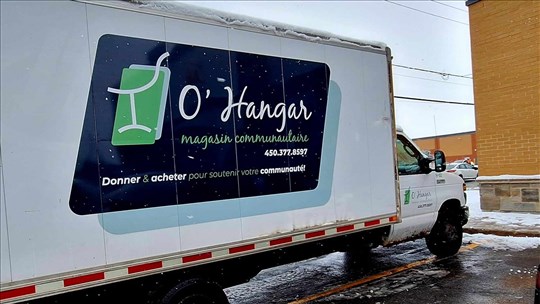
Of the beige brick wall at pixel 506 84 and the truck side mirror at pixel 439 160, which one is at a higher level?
the beige brick wall at pixel 506 84

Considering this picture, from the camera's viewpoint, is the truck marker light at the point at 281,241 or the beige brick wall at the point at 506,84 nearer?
the truck marker light at the point at 281,241

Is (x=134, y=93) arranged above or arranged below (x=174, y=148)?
above

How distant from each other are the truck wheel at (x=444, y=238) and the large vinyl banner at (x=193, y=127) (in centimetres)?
331

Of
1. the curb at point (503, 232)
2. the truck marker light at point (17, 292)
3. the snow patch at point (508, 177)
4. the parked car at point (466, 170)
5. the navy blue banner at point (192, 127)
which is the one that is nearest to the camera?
the truck marker light at point (17, 292)

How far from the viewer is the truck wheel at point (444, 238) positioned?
7.44 m

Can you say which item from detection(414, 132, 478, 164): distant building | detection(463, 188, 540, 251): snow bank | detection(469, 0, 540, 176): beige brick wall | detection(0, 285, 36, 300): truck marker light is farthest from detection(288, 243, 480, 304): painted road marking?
detection(414, 132, 478, 164): distant building

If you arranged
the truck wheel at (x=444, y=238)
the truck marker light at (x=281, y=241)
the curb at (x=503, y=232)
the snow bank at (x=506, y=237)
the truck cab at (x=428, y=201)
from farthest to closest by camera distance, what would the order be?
the curb at (x=503, y=232), the snow bank at (x=506, y=237), the truck wheel at (x=444, y=238), the truck cab at (x=428, y=201), the truck marker light at (x=281, y=241)

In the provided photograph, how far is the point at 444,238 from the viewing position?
7.46 metres

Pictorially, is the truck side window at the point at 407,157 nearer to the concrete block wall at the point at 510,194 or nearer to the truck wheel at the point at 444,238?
the truck wheel at the point at 444,238

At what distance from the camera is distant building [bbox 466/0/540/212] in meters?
11.2

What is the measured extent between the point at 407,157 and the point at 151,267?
4413 mm

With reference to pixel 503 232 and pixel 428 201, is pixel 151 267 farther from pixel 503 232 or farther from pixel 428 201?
pixel 503 232

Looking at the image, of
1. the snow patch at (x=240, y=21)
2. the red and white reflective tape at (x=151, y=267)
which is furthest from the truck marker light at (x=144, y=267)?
the snow patch at (x=240, y=21)

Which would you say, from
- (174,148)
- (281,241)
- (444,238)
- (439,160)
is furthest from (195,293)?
(444,238)
